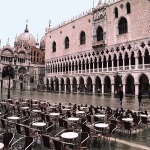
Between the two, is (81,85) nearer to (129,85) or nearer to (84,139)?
(129,85)

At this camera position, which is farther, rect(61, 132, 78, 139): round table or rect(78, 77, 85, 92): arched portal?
rect(78, 77, 85, 92): arched portal

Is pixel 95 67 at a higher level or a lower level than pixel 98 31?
lower

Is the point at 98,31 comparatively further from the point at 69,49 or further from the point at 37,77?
the point at 37,77

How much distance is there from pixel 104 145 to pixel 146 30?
29.1m

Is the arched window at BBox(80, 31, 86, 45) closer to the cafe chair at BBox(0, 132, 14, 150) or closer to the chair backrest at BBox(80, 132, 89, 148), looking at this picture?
the chair backrest at BBox(80, 132, 89, 148)

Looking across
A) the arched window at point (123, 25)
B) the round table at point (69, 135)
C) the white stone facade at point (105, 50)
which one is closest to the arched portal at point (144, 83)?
the white stone facade at point (105, 50)

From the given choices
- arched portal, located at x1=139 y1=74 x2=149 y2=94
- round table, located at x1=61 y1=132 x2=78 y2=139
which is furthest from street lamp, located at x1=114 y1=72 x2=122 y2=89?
round table, located at x1=61 y1=132 x2=78 y2=139

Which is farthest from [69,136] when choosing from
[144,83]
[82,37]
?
[82,37]

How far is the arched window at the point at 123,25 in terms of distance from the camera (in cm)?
3812

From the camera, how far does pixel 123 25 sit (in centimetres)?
3856

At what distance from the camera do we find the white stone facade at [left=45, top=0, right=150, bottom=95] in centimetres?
3519

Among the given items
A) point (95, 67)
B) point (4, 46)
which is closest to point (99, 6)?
point (95, 67)

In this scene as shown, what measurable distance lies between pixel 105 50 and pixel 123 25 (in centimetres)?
569

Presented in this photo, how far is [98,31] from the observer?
145 feet
